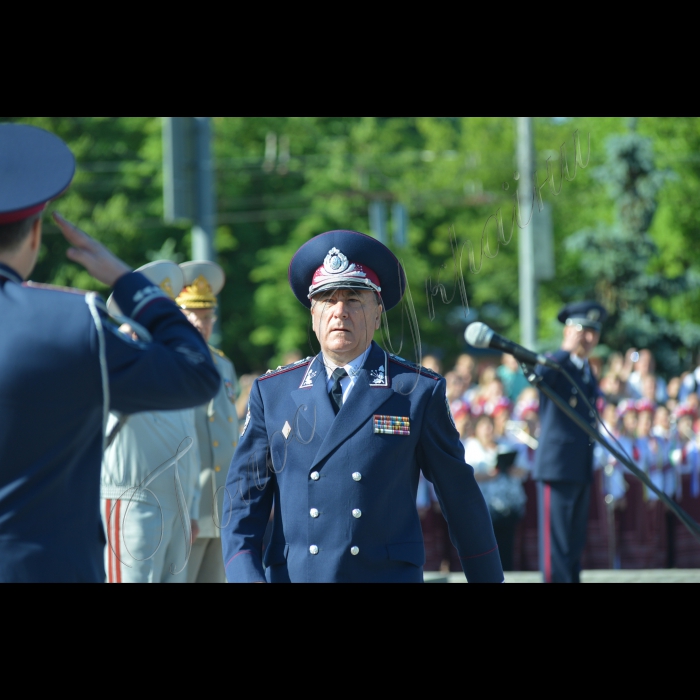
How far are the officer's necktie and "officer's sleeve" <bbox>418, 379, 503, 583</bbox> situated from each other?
277 millimetres

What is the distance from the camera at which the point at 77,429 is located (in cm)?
238

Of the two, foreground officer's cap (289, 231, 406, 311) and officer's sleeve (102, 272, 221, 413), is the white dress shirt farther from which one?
officer's sleeve (102, 272, 221, 413)

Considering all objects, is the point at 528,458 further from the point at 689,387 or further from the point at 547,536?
the point at 689,387

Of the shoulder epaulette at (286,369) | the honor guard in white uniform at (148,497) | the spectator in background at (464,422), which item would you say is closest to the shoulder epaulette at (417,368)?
the shoulder epaulette at (286,369)

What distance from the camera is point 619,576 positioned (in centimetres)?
939

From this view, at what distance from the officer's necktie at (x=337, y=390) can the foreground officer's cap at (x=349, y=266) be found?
267 millimetres

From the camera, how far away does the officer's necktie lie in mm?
3495

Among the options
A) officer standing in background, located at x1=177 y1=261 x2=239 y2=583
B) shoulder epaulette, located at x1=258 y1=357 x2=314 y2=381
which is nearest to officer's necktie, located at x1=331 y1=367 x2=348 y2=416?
shoulder epaulette, located at x1=258 y1=357 x2=314 y2=381

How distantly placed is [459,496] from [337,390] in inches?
19.7

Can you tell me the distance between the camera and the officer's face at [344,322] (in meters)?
3.52

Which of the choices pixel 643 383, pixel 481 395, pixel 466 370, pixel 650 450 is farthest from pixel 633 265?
pixel 650 450

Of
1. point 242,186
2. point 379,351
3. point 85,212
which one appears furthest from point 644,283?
point 379,351

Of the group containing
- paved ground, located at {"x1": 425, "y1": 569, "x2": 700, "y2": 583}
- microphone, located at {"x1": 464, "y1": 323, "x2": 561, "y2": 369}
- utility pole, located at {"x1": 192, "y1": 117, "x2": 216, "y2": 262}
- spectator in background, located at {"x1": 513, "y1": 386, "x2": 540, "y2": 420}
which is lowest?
paved ground, located at {"x1": 425, "y1": 569, "x2": 700, "y2": 583}
